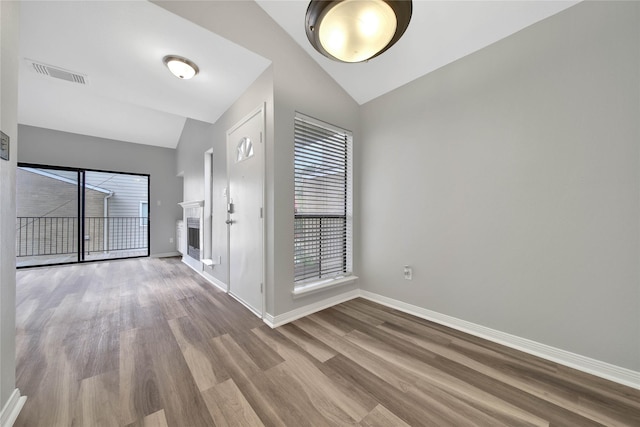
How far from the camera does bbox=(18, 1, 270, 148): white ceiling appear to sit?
163 cm

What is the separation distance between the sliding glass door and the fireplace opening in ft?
5.17

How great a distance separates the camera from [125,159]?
5.14 m

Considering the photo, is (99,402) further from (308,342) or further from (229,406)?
(308,342)

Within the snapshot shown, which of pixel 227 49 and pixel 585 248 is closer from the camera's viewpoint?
pixel 585 248

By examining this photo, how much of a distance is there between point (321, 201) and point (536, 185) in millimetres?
1817

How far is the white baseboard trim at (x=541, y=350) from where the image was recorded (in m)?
1.36

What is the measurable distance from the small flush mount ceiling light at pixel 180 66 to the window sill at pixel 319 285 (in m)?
2.35

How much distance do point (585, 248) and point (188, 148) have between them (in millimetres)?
5786

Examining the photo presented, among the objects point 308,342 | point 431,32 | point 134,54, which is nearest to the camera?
point 308,342

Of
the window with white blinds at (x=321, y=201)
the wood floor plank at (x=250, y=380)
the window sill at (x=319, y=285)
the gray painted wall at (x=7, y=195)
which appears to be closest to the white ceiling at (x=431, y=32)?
the window with white blinds at (x=321, y=201)

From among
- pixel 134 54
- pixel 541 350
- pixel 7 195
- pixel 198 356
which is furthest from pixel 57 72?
pixel 541 350

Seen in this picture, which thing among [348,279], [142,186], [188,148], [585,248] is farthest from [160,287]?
[585,248]

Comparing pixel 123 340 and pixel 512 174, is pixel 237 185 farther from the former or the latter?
pixel 512 174

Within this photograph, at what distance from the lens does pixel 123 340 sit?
5.91 feet
